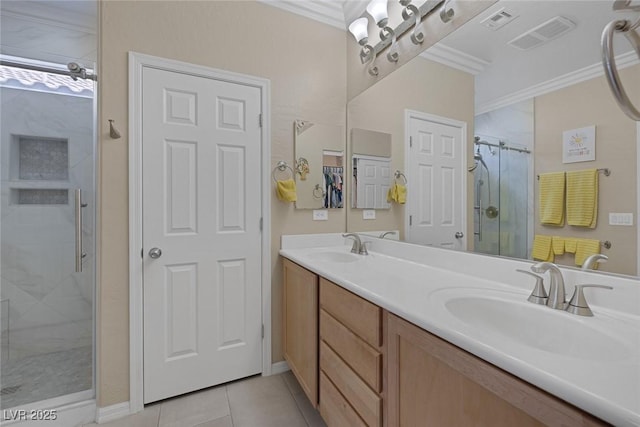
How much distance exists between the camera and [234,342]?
1843 millimetres

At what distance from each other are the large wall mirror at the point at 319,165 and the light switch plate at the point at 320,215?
0.03 m

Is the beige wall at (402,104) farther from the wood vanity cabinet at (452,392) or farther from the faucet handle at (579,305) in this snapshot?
the wood vanity cabinet at (452,392)

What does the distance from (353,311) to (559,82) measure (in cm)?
110

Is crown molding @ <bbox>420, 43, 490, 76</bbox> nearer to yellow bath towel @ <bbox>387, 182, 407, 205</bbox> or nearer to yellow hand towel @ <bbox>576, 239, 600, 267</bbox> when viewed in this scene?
yellow bath towel @ <bbox>387, 182, 407, 205</bbox>

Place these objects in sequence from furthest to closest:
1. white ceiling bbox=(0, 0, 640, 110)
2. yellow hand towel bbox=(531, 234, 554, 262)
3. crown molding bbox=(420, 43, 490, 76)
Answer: crown molding bbox=(420, 43, 490, 76) < yellow hand towel bbox=(531, 234, 554, 262) < white ceiling bbox=(0, 0, 640, 110)

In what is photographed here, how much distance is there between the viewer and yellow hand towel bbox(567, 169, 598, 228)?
875mm

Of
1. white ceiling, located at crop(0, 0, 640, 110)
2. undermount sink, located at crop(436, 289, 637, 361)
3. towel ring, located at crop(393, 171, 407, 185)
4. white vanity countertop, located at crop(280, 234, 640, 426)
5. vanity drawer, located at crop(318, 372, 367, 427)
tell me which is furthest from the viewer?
towel ring, located at crop(393, 171, 407, 185)

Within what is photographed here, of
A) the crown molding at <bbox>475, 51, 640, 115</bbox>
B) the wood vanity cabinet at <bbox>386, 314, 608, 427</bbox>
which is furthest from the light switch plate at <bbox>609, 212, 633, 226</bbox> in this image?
the wood vanity cabinet at <bbox>386, 314, 608, 427</bbox>

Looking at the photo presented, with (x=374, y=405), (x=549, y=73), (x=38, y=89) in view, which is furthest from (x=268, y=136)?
(x=38, y=89)

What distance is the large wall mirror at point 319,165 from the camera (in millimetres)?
2037

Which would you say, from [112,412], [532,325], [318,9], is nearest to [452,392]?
[532,325]

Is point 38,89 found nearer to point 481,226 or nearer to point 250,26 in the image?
point 250,26

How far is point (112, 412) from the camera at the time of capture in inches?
60.5

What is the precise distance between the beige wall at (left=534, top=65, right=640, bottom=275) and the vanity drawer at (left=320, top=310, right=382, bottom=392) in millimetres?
743
